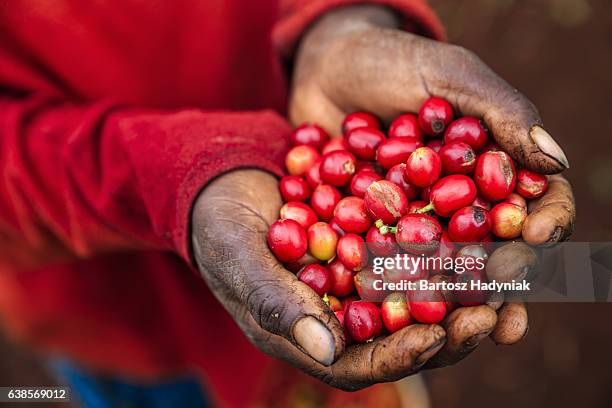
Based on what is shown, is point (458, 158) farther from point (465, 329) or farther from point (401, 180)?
point (465, 329)

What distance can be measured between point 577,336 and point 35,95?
10.5 ft

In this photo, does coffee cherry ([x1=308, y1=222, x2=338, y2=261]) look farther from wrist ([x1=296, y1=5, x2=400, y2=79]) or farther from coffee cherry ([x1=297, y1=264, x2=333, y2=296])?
wrist ([x1=296, y1=5, x2=400, y2=79])

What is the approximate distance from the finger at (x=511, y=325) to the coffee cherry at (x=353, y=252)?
1.29 feet

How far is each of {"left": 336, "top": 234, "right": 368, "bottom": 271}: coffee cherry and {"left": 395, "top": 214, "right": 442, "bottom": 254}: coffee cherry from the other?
118 mm

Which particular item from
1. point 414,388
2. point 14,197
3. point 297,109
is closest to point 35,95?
point 14,197

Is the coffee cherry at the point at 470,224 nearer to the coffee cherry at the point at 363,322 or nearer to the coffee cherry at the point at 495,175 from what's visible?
the coffee cherry at the point at 495,175

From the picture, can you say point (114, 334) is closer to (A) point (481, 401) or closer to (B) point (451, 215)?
(B) point (451, 215)

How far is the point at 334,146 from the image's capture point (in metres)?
2.08

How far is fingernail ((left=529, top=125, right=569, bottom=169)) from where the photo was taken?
1.62 m

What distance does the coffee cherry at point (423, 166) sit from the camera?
5.74 feet

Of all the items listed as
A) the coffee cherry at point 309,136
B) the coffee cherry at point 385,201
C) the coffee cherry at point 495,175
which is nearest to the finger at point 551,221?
the coffee cherry at point 495,175

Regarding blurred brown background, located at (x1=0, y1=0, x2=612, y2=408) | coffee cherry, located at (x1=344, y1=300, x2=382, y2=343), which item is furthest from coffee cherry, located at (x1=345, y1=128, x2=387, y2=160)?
blurred brown background, located at (x1=0, y1=0, x2=612, y2=408)

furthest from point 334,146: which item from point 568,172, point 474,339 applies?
point 568,172

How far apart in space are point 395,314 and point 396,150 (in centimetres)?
51
